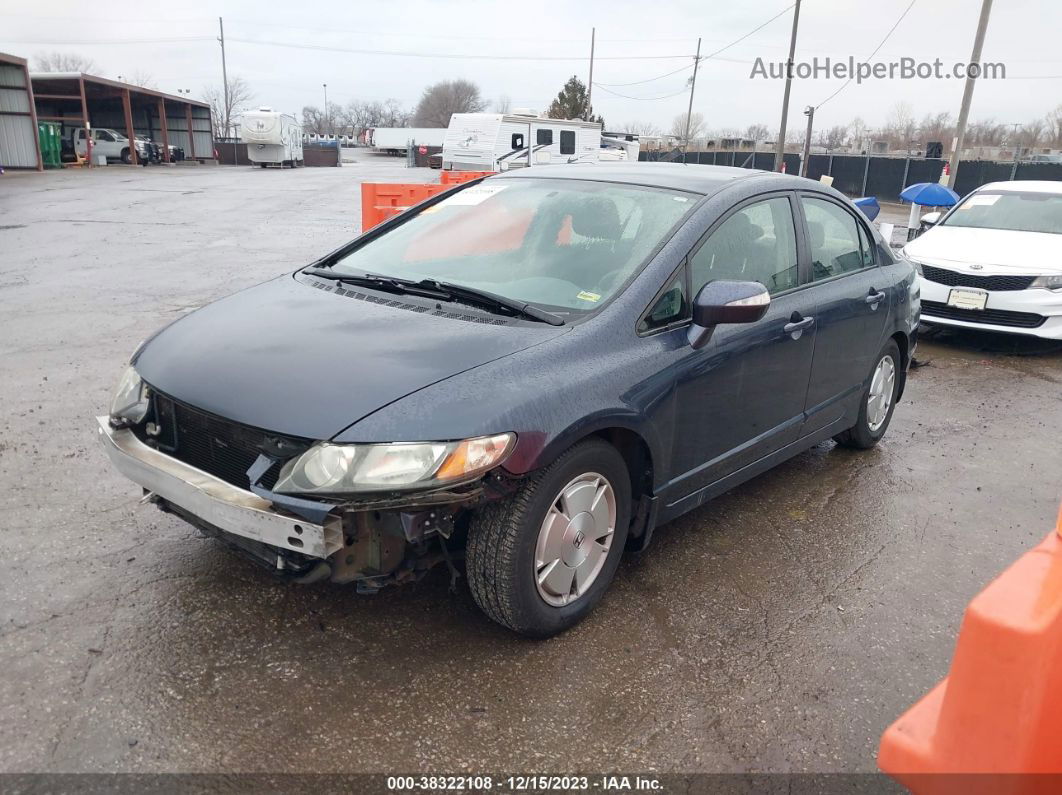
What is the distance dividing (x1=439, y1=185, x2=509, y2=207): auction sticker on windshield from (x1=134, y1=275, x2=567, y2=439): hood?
99cm

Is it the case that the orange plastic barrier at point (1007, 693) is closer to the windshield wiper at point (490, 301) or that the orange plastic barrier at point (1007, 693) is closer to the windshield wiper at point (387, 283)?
the windshield wiper at point (490, 301)

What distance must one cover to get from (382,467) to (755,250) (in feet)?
7.14

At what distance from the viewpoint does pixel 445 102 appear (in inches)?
4259

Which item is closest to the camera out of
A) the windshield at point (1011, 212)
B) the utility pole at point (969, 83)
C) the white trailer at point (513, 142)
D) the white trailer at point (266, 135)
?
the windshield at point (1011, 212)

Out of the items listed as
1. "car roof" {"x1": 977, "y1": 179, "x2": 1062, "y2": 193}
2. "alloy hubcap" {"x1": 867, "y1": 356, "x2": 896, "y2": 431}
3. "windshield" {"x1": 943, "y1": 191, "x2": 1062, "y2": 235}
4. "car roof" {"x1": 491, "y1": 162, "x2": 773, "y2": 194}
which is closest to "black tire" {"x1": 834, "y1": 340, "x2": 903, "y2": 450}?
"alloy hubcap" {"x1": 867, "y1": 356, "x2": 896, "y2": 431}

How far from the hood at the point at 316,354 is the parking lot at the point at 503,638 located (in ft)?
2.84

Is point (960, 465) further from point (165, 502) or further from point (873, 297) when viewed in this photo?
point (165, 502)

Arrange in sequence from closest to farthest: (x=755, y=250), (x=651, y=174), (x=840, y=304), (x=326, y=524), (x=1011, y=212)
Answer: (x=326, y=524), (x=755, y=250), (x=651, y=174), (x=840, y=304), (x=1011, y=212)

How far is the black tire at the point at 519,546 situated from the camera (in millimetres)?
→ 2658

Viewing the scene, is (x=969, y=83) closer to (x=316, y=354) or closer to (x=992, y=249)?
(x=992, y=249)

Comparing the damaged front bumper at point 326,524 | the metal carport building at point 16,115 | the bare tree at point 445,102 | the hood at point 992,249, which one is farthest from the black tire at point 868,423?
the bare tree at point 445,102

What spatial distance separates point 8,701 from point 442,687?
1.35m

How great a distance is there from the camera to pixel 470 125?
21984 millimetres

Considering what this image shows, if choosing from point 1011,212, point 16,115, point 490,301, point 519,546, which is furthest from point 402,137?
point 519,546
